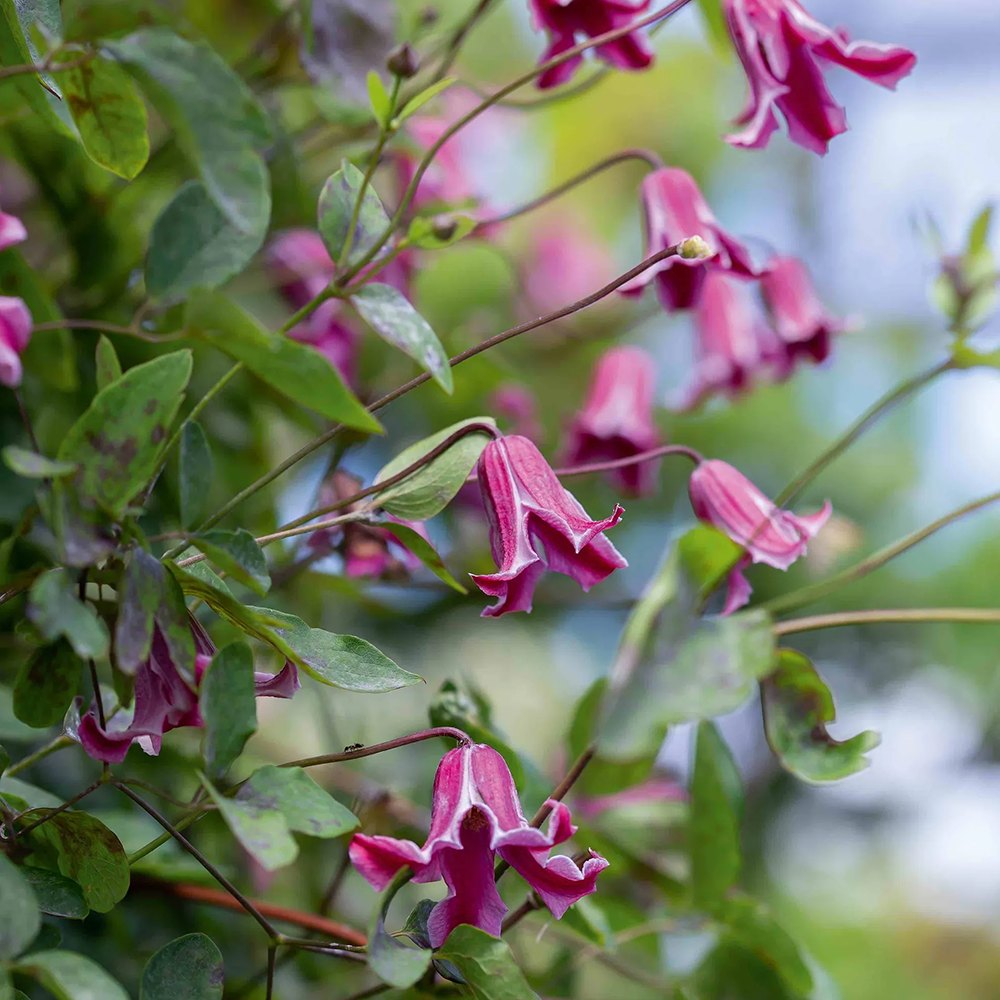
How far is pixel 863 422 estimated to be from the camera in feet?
1.78

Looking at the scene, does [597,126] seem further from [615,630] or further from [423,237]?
[423,237]

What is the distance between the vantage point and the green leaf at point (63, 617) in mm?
260

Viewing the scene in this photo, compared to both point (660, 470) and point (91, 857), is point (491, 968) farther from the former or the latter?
Answer: point (660, 470)

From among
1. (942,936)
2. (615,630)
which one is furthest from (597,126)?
(942,936)

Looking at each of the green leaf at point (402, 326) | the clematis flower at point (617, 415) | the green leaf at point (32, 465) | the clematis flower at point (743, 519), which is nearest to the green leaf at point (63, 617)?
the green leaf at point (32, 465)

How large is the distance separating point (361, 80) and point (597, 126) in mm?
1182

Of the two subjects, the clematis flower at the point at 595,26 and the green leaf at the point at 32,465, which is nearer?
the green leaf at the point at 32,465

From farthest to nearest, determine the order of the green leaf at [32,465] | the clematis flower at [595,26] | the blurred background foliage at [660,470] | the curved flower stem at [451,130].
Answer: the blurred background foliage at [660,470] < the clematis flower at [595,26] < the curved flower stem at [451,130] < the green leaf at [32,465]

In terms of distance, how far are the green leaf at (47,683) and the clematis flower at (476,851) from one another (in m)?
0.10

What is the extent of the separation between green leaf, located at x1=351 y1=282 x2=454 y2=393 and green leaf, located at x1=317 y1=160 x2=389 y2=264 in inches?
0.6

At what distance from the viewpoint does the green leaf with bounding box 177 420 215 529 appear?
1.11ft

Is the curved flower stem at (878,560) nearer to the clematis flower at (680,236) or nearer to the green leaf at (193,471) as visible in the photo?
the clematis flower at (680,236)

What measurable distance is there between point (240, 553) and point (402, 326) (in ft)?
0.30

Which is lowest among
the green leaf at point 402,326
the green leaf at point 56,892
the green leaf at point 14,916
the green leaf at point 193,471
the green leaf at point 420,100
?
the green leaf at point 56,892
